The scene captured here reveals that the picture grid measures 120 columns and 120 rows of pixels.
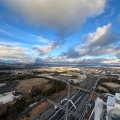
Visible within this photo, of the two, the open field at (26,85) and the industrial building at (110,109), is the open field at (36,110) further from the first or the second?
the open field at (26,85)

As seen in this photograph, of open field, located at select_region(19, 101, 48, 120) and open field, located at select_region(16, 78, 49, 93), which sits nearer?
open field, located at select_region(19, 101, 48, 120)

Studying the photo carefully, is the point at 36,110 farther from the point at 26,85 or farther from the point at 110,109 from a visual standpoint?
the point at 26,85

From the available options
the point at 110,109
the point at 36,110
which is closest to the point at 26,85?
the point at 36,110

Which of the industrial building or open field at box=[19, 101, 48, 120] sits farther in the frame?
open field at box=[19, 101, 48, 120]

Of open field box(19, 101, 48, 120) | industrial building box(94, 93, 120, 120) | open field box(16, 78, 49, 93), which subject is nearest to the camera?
industrial building box(94, 93, 120, 120)

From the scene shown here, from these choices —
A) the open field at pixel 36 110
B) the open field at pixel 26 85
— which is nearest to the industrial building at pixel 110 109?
the open field at pixel 36 110

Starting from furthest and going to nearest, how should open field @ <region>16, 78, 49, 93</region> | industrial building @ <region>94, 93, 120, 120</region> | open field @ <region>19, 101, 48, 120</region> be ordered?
open field @ <region>16, 78, 49, 93</region> < open field @ <region>19, 101, 48, 120</region> < industrial building @ <region>94, 93, 120, 120</region>

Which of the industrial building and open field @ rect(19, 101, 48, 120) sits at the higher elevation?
the industrial building

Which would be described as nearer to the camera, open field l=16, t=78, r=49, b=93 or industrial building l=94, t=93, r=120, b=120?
industrial building l=94, t=93, r=120, b=120

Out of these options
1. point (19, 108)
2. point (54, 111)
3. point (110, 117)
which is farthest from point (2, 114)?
point (110, 117)

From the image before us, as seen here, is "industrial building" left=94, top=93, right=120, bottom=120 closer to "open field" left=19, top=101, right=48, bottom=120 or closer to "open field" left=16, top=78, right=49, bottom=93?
"open field" left=19, top=101, right=48, bottom=120

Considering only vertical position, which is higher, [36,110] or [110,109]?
[110,109]

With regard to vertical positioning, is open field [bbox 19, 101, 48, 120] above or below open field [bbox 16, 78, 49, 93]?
below

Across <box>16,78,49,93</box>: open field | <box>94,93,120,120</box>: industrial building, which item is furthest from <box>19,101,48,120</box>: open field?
<box>16,78,49,93</box>: open field
